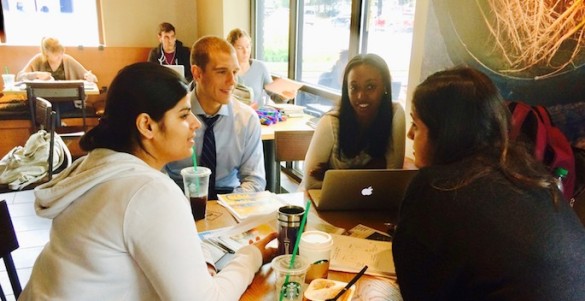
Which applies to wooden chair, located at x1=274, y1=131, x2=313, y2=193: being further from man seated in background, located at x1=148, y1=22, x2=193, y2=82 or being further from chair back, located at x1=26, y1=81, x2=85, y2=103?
man seated in background, located at x1=148, y1=22, x2=193, y2=82

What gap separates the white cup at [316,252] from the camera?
3.56 feet

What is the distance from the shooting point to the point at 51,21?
5.69 metres

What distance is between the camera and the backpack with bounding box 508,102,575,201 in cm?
138

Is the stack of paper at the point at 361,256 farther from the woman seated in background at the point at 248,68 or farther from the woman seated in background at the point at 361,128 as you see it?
the woman seated in background at the point at 248,68

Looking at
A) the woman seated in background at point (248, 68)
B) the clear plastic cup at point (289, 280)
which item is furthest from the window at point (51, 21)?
the clear plastic cup at point (289, 280)

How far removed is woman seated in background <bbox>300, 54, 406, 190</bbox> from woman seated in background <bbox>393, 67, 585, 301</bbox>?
0.85m

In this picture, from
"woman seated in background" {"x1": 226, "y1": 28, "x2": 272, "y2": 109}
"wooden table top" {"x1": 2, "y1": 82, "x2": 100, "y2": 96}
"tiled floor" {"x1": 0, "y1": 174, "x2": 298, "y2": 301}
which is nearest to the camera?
"tiled floor" {"x1": 0, "y1": 174, "x2": 298, "y2": 301}

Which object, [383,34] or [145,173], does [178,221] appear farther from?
[383,34]

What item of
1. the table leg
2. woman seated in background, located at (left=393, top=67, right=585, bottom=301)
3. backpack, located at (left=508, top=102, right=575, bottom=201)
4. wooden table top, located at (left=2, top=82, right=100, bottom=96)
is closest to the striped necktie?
the table leg

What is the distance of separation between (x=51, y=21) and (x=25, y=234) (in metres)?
3.81

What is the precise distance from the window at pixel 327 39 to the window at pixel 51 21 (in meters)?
2.45

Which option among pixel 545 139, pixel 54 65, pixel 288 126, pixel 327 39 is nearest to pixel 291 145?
pixel 288 126

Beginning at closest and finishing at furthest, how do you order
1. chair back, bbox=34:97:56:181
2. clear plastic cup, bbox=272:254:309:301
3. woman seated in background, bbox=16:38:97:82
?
1. clear plastic cup, bbox=272:254:309:301
2. chair back, bbox=34:97:56:181
3. woman seated in background, bbox=16:38:97:82

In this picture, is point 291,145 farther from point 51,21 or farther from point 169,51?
point 51,21
